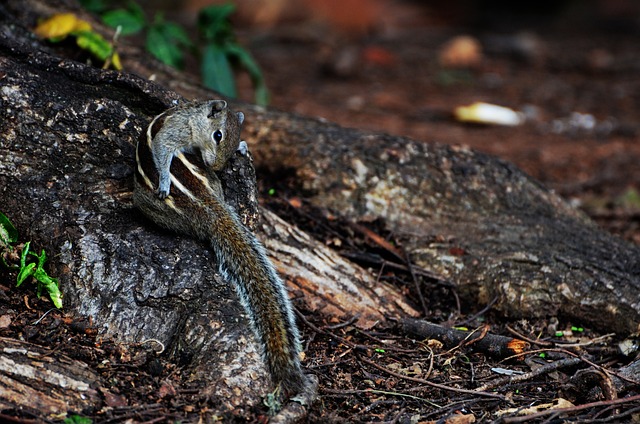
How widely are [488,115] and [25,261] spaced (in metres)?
7.92

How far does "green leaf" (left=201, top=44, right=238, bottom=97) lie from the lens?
6.84 metres

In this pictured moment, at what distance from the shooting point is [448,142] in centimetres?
889

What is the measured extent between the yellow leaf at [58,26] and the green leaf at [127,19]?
101cm

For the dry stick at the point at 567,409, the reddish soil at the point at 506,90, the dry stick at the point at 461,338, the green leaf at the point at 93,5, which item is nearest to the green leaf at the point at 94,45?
the green leaf at the point at 93,5

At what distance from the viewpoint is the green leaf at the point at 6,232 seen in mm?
3670

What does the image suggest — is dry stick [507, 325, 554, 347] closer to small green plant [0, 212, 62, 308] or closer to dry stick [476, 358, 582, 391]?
dry stick [476, 358, 582, 391]

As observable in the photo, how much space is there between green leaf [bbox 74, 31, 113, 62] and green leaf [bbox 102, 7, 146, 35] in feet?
3.88

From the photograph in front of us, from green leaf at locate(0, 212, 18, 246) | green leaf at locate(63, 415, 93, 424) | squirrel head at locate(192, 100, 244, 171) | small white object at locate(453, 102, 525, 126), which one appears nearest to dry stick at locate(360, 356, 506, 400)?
squirrel head at locate(192, 100, 244, 171)

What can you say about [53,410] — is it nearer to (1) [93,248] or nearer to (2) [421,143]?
(1) [93,248]

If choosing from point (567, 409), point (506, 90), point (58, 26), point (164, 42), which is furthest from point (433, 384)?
point (506, 90)

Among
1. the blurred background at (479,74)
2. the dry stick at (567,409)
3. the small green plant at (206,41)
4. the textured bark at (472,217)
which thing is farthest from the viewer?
the blurred background at (479,74)

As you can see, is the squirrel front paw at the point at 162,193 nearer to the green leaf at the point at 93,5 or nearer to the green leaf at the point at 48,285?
the green leaf at the point at 48,285

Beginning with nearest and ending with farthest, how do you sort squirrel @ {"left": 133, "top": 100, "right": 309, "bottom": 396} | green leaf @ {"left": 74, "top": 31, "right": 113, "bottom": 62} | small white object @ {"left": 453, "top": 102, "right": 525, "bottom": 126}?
squirrel @ {"left": 133, "top": 100, "right": 309, "bottom": 396}
green leaf @ {"left": 74, "top": 31, "right": 113, "bottom": 62}
small white object @ {"left": 453, "top": 102, "right": 525, "bottom": 126}

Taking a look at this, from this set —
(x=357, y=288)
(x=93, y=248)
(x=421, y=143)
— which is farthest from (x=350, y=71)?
(x=93, y=248)
